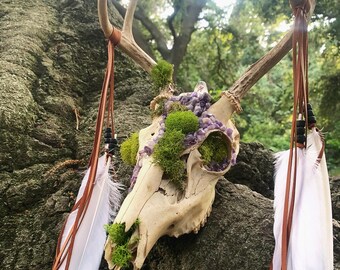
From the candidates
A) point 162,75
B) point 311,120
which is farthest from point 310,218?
point 162,75

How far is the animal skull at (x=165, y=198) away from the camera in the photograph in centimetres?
199

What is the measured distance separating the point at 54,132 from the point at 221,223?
1.99m

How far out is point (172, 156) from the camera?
2254mm

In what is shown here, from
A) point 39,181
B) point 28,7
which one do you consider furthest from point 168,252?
point 28,7

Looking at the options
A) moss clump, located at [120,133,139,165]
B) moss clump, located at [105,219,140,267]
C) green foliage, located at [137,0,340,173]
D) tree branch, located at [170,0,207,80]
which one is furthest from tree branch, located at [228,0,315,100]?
tree branch, located at [170,0,207,80]

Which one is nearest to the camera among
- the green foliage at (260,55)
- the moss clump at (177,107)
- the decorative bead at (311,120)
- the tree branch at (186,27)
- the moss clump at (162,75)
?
the decorative bead at (311,120)

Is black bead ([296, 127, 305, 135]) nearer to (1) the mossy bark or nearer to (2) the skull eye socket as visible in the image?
(2) the skull eye socket

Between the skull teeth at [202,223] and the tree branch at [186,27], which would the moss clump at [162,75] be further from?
the tree branch at [186,27]

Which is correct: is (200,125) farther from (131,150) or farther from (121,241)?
(121,241)

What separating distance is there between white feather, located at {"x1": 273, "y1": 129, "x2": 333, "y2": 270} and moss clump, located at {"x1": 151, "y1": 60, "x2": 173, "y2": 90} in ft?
3.80

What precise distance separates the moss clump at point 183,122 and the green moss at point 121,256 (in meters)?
0.77

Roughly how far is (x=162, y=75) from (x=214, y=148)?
2.53 feet

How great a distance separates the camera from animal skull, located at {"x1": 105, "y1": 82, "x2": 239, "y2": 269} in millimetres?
1992

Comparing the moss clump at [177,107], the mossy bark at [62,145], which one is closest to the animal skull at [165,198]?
the moss clump at [177,107]
